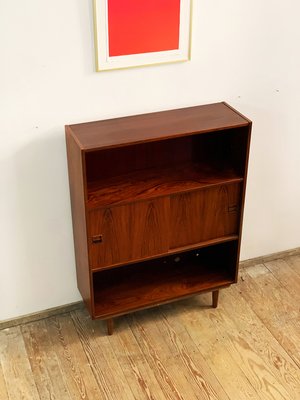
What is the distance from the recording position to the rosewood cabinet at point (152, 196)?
205 centimetres

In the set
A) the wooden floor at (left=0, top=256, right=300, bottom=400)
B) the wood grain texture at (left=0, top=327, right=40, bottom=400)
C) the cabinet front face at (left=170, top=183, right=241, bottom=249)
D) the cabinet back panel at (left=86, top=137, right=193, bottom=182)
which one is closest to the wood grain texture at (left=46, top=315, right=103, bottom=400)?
the wooden floor at (left=0, top=256, right=300, bottom=400)

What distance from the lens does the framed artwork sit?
1.96 m

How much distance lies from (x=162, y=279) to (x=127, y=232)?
389mm

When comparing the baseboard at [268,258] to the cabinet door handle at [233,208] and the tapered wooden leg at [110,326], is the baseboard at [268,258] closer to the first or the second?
the cabinet door handle at [233,208]

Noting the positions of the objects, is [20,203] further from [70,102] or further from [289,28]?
[289,28]

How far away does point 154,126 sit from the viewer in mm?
2074

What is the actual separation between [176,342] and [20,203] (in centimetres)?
82

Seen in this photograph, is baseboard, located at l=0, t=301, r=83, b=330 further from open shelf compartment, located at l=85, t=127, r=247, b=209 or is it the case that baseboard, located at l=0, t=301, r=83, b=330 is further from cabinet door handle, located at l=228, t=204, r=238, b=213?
cabinet door handle, located at l=228, t=204, r=238, b=213

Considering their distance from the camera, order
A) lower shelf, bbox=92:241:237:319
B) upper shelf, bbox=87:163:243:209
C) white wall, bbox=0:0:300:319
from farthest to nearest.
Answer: lower shelf, bbox=92:241:237:319
upper shelf, bbox=87:163:243:209
white wall, bbox=0:0:300:319

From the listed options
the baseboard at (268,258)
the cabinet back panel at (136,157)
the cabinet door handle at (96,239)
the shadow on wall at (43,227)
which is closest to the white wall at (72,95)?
the shadow on wall at (43,227)

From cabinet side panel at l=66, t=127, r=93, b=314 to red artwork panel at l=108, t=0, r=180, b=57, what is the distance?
35cm

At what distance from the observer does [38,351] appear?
2.32m

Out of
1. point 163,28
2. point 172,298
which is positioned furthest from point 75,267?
point 163,28

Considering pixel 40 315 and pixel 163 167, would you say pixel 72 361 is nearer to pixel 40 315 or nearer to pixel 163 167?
pixel 40 315
